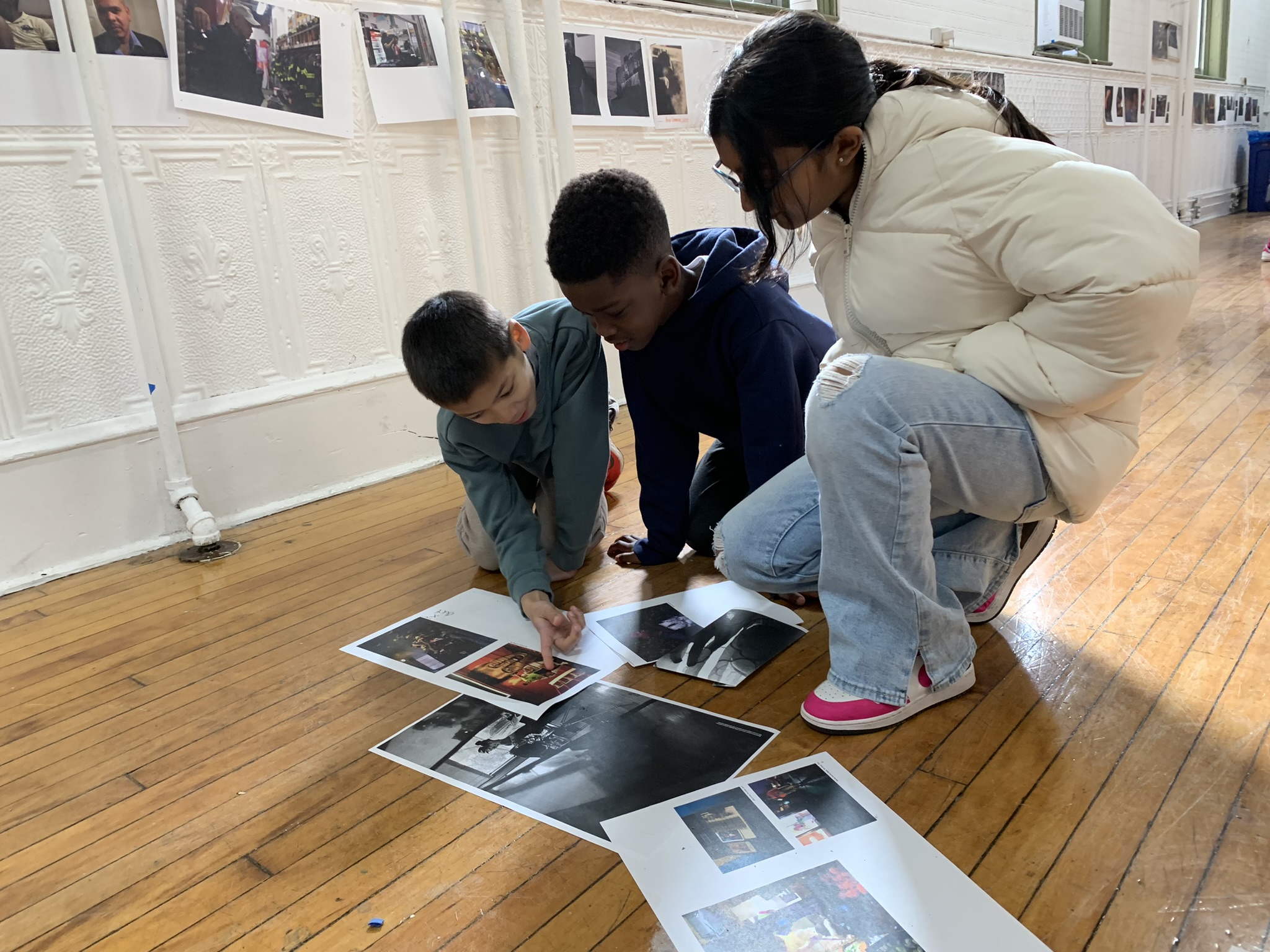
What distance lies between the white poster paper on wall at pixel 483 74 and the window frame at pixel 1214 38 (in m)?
7.52

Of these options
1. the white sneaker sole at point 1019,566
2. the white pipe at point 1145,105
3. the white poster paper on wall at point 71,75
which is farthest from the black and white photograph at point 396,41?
the white pipe at point 1145,105

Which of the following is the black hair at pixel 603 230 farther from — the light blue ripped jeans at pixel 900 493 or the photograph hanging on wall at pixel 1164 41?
the photograph hanging on wall at pixel 1164 41

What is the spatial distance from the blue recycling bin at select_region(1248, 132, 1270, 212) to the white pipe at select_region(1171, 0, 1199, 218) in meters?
1.35

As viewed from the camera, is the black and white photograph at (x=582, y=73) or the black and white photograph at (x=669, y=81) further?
the black and white photograph at (x=669, y=81)

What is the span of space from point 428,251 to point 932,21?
312 centimetres

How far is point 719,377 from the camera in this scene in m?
1.44

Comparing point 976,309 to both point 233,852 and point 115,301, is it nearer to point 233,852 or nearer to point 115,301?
point 233,852

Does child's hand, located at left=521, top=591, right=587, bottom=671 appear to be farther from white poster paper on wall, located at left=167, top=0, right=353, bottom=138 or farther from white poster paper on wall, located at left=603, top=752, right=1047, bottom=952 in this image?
white poster paper on wall, located at left=167, top=0, right=353, bottom=138

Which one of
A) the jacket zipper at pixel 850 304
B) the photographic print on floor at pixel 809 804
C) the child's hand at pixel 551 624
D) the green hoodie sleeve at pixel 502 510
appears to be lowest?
the photographic print on floor at pixel 809 804

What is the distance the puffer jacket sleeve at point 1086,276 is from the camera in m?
0.88

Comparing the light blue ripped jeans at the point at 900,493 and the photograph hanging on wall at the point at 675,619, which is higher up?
the light blue ripped jeans at the point at 900,493

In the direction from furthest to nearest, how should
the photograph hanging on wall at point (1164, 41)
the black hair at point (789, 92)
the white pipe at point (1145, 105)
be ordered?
the photograph hanging on wall at point (1164, 41) → the white pipe at point (1145, 105) → the black hair at point (789, 92)

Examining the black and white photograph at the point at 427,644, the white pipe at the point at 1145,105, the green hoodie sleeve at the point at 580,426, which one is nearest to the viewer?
the black and white photograph at the point at 427,644

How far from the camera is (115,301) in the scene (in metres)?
1.89
